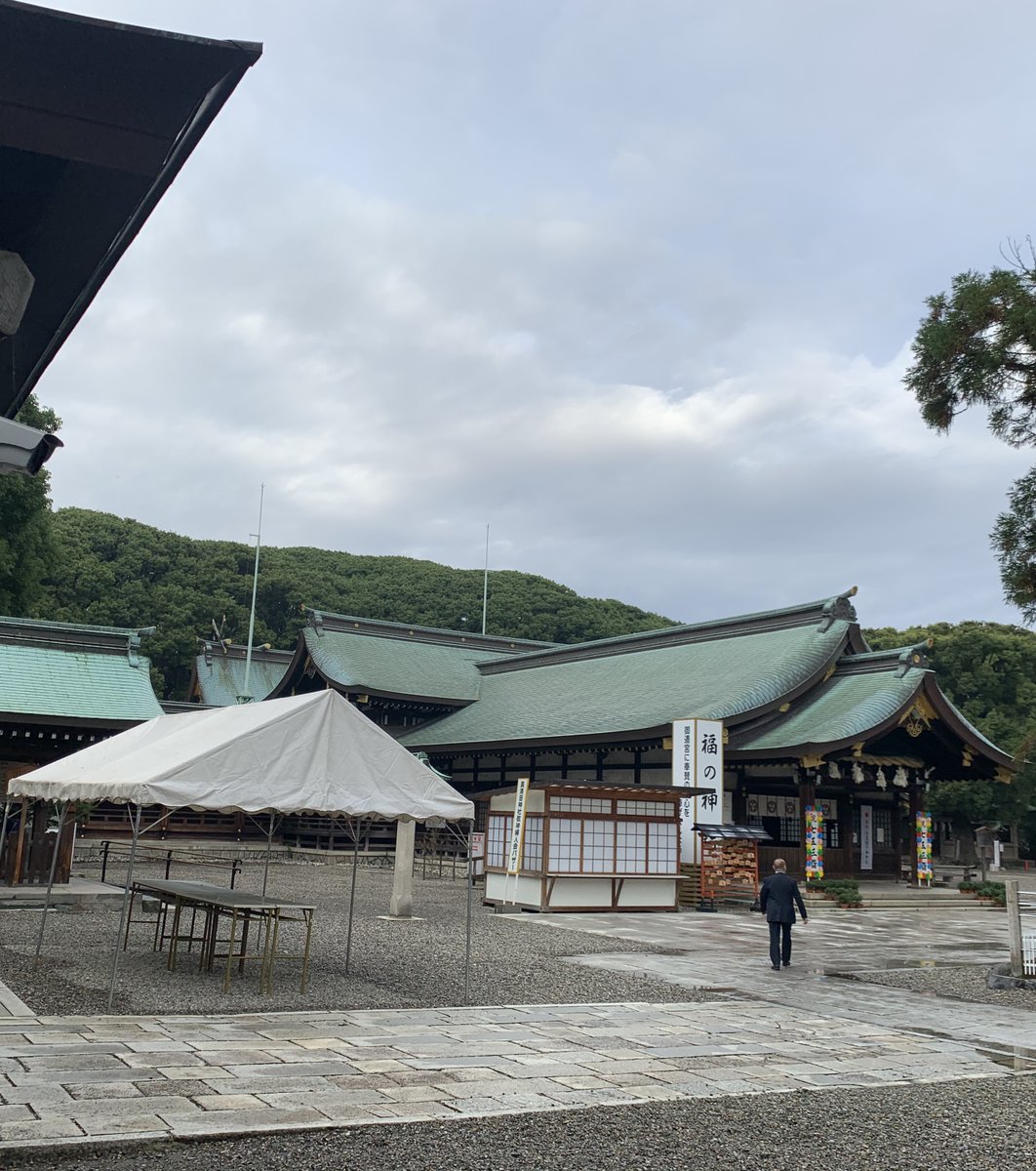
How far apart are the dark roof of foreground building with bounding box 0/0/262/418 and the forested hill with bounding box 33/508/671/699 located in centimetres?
4725

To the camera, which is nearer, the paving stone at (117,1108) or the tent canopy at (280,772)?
the paving stone at (117,1108)

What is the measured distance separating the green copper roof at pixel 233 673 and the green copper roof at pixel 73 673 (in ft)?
67.2

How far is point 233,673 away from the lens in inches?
1774


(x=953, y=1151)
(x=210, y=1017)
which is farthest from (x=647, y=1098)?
(x=210, y=1017)

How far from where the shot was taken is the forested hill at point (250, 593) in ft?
180

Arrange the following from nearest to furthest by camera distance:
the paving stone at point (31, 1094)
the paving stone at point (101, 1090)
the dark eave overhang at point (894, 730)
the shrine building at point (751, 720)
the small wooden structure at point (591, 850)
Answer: the paving stone at point (31, 1094), the paving stone at point (101, 1090), the small wooden structure at point (591, 850), the dark eave overhang at point (894, 730), the shrine building at point (751, 720)

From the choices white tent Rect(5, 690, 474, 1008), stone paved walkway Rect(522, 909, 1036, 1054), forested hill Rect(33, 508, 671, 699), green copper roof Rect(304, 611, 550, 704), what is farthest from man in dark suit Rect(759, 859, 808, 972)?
forested hill Rect(33, 508, 671, 699)

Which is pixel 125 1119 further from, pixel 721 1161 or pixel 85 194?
pixel 85 194

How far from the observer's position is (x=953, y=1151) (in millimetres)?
5656

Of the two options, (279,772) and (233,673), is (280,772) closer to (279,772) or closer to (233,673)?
(279,772)

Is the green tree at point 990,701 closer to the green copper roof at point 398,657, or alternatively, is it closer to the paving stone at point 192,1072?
the green copper roof at point 398,657

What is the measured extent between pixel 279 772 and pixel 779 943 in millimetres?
7276

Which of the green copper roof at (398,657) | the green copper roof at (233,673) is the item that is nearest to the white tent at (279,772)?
the green copper roof at (398,657)

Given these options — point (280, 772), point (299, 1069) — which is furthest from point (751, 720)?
point (299, 1069)
